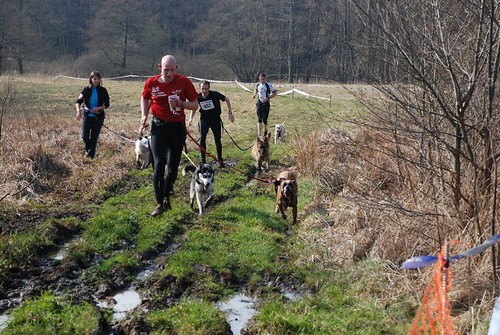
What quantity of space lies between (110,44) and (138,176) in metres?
54.1

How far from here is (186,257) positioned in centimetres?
612

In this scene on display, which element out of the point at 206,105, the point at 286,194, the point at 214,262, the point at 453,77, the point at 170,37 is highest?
the point at 170,37

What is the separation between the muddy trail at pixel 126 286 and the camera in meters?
4.79

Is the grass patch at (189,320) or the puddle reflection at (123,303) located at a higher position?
the grass patch at (189,320)

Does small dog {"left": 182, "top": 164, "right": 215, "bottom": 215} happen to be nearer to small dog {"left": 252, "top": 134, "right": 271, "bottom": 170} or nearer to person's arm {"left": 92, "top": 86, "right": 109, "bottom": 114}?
small dog {"left": 252, "top": 134, "right": 271, "bottom": 170}

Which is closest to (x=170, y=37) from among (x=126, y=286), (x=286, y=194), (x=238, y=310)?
(x=286, y=194)

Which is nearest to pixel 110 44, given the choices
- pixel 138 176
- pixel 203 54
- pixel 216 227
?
pixel 203 54

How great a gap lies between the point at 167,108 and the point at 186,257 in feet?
7.05

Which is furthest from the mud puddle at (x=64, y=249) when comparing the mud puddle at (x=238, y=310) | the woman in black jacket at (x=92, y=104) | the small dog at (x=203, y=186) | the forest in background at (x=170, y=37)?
the forest in background at (x=170, y=37)

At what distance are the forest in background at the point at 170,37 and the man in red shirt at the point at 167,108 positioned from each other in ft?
127

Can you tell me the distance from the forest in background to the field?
121ft

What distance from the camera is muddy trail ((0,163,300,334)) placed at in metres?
4.79

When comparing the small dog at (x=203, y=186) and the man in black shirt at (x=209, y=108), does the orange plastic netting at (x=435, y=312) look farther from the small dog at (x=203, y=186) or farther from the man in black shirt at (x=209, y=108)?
the man in black shirt at (x=209, y=108)

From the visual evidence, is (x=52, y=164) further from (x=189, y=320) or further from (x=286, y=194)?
(x=189, y=320)
